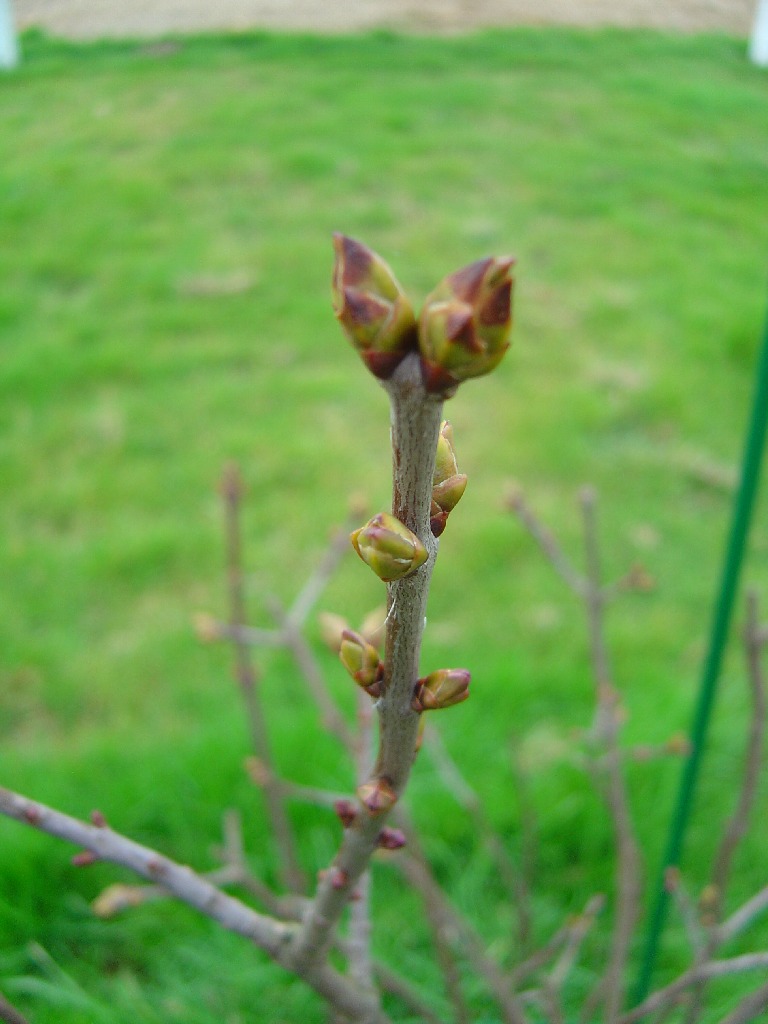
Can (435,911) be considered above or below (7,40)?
below

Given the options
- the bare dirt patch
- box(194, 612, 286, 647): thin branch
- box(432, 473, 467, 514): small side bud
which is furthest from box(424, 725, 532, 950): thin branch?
the bare dirt patch

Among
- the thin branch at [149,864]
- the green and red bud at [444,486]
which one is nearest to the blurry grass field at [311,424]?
the thin branch at [149,864]

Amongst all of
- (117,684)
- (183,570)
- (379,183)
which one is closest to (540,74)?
(379,183)

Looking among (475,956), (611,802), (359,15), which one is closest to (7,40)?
(359,15)

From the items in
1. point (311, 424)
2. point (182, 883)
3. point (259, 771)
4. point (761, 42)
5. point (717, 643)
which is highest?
point (761, 42)

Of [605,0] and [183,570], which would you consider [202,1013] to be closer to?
[183,570]

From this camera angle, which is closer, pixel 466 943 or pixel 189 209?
pixel 466 943

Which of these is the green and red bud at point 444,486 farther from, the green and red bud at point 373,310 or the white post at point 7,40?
the white post at point 7,40

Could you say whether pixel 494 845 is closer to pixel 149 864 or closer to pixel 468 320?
pixel 149 864
